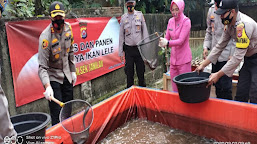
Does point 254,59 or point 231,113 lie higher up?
point 254,59

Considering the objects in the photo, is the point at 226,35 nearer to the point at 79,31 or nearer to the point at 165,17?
the point at 79,31

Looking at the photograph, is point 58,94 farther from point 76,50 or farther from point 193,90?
point 193,90

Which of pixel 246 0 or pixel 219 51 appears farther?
pixel 246 0

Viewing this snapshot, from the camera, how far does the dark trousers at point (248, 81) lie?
2523 mm

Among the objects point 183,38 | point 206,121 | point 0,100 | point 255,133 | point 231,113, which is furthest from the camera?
point 183,38

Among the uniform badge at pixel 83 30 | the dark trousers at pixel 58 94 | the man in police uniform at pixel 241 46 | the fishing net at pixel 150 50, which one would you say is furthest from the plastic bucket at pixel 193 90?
the uniform badge at pixel 83 30

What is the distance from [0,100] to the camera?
1.30 m

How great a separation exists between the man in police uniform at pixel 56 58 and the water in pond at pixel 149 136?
2.89 ft

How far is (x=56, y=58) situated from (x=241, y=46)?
2.09 metres

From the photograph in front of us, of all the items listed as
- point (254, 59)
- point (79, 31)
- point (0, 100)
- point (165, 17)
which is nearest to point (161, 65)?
point (165, 17)

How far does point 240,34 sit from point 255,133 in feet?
3.72

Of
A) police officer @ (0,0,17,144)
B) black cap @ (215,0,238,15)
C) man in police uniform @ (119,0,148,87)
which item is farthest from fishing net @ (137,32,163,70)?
police officer @ (0,0,17,144)

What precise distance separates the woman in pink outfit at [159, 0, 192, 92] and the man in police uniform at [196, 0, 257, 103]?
448 mm

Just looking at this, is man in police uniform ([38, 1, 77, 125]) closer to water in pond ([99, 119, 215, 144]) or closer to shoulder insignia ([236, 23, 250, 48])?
water in pond ([99, 119, 215, 144])
